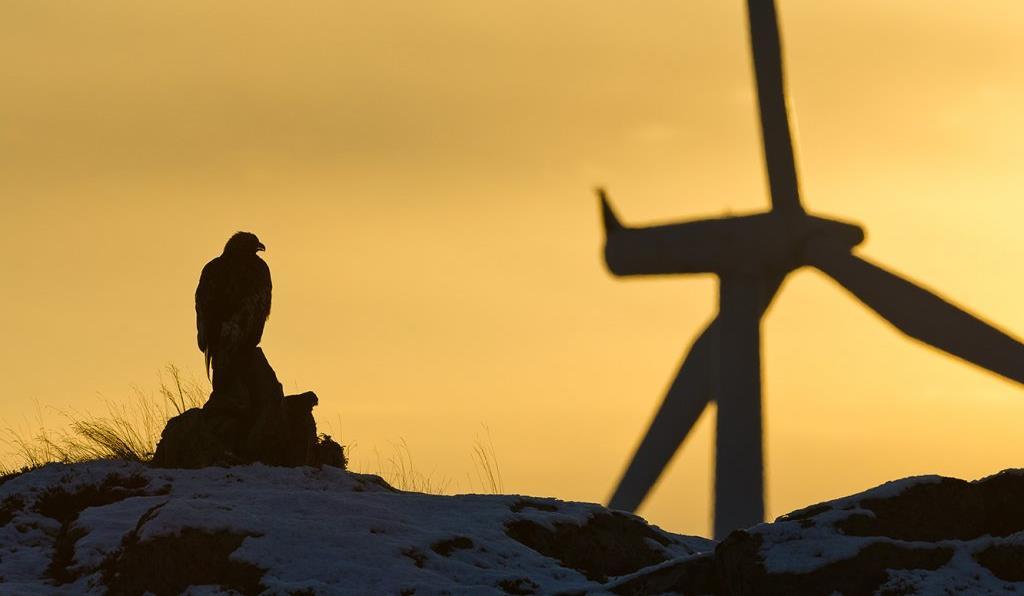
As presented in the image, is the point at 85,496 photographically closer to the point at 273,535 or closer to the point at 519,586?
the point at 273,535

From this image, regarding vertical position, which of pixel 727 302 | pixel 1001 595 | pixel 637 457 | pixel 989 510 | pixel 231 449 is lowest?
pixel 1001 595

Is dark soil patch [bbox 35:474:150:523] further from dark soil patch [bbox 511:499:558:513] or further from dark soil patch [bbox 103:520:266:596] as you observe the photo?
dark soil patch [bbox 511:499:558:513]

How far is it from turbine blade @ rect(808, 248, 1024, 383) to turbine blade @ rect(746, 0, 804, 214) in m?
3.64

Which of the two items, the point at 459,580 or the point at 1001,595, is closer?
the point at 1001,595

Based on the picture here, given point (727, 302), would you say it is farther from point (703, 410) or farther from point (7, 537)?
point (7, 537)

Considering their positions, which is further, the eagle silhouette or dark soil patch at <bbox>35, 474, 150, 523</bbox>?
the eagle silhouette

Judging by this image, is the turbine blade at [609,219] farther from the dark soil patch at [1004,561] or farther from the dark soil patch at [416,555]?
the dark soil patch at [1004,561]

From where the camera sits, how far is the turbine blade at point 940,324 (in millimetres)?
39312

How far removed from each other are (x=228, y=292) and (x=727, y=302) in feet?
66.2

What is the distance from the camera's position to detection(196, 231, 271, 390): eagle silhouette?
25734 mm

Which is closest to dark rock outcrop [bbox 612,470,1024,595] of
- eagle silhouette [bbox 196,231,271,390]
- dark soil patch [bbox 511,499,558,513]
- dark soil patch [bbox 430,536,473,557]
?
dark soil patch [bbox 430,536,473,557]

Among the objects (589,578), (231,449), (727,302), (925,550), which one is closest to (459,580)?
(589,578)

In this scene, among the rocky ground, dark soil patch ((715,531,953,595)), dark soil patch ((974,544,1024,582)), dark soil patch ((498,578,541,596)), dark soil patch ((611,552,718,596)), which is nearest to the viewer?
dark soil patch ((715,531,953,595))

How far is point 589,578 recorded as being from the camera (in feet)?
69.6
